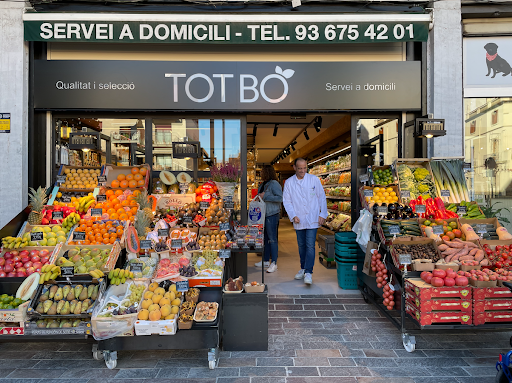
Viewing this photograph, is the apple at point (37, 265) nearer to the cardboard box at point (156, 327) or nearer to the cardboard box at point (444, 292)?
the cardboard box at point (156, 327)

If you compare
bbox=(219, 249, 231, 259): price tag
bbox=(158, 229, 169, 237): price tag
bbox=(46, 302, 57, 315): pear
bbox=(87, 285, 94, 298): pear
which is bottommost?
bbox=(46, 302, 57, 315): pear

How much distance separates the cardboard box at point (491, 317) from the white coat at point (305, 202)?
2.36 m

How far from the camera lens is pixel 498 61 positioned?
5664 mm

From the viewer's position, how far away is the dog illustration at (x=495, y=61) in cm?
566

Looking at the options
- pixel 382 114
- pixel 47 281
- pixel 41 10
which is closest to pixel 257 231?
pixel 47 281

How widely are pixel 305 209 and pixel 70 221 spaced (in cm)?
327

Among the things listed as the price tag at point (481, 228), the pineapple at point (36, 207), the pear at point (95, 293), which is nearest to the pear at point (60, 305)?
the pear at point (95, 293)

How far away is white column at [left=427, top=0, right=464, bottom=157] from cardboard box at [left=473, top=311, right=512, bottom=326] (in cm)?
305

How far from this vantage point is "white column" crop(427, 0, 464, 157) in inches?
215

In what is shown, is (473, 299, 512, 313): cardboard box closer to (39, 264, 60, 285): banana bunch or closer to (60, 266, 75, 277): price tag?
(60, 266, 75, 277): price tag

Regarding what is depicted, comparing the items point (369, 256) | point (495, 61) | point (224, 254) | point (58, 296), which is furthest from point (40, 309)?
point (495, 61)

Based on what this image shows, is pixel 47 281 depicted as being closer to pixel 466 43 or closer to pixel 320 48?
pixel 320 48

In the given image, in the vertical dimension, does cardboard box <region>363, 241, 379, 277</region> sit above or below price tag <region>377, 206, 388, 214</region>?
below

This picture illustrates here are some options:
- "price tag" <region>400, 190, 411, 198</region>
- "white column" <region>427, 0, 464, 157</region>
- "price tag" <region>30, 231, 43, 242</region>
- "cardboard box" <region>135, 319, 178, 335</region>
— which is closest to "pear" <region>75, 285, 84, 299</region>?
"cardboard box" <region>135, 319, 178, 335</region>
